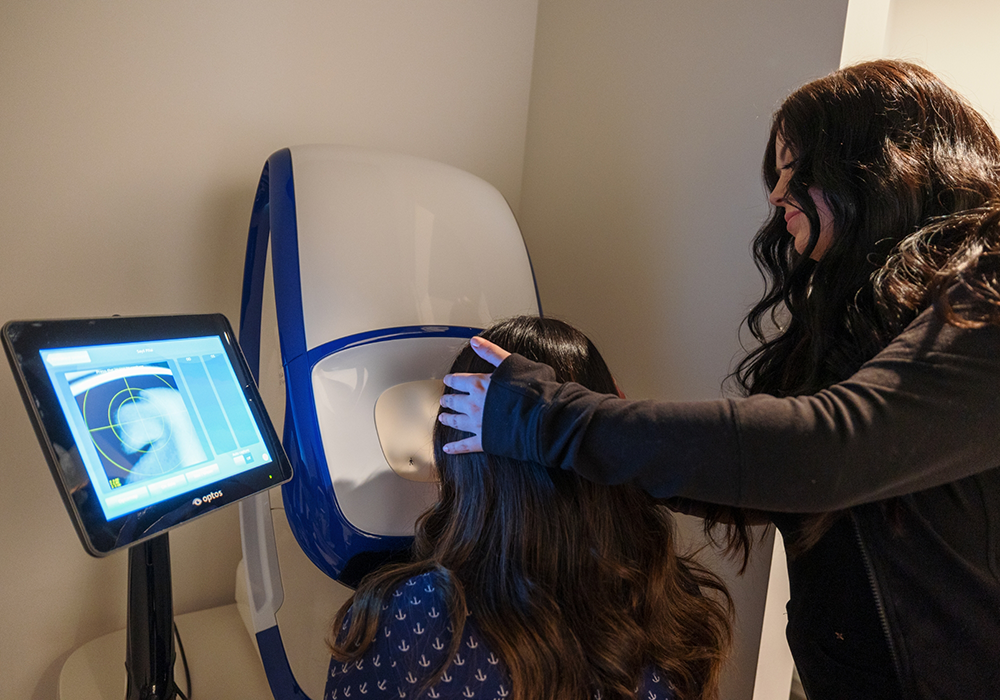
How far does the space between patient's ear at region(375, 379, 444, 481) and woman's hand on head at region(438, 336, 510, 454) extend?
0.61ft

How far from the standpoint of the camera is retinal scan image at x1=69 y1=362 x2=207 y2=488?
0.69 meters

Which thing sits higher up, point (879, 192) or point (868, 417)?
point (879, 192)

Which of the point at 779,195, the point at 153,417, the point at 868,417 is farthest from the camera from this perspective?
the point at 779,195

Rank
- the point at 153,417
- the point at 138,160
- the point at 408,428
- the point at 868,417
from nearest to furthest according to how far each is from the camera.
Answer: the point at 868,417 → the point at 153,417 → the point at 408,428 → the point at 138,160

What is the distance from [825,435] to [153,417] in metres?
0.69

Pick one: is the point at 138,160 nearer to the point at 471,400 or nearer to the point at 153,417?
the point at 153,417

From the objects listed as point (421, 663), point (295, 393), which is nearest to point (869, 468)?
point (421, 663)

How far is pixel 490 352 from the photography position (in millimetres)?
801

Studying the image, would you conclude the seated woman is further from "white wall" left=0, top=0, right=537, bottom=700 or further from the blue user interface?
"white wall" left=0, top=0, right=537, bottom=700

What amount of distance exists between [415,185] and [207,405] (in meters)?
0.54

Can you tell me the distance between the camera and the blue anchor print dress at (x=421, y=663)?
72cm

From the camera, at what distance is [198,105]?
4.03ft

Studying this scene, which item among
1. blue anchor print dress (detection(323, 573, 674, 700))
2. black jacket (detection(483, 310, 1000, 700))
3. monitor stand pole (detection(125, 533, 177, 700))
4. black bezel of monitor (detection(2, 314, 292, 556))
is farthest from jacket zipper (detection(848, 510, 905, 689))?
monitor stand pole (detection(125, 533, 177, 700))

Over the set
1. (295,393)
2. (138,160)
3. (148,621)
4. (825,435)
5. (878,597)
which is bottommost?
(148,621)
